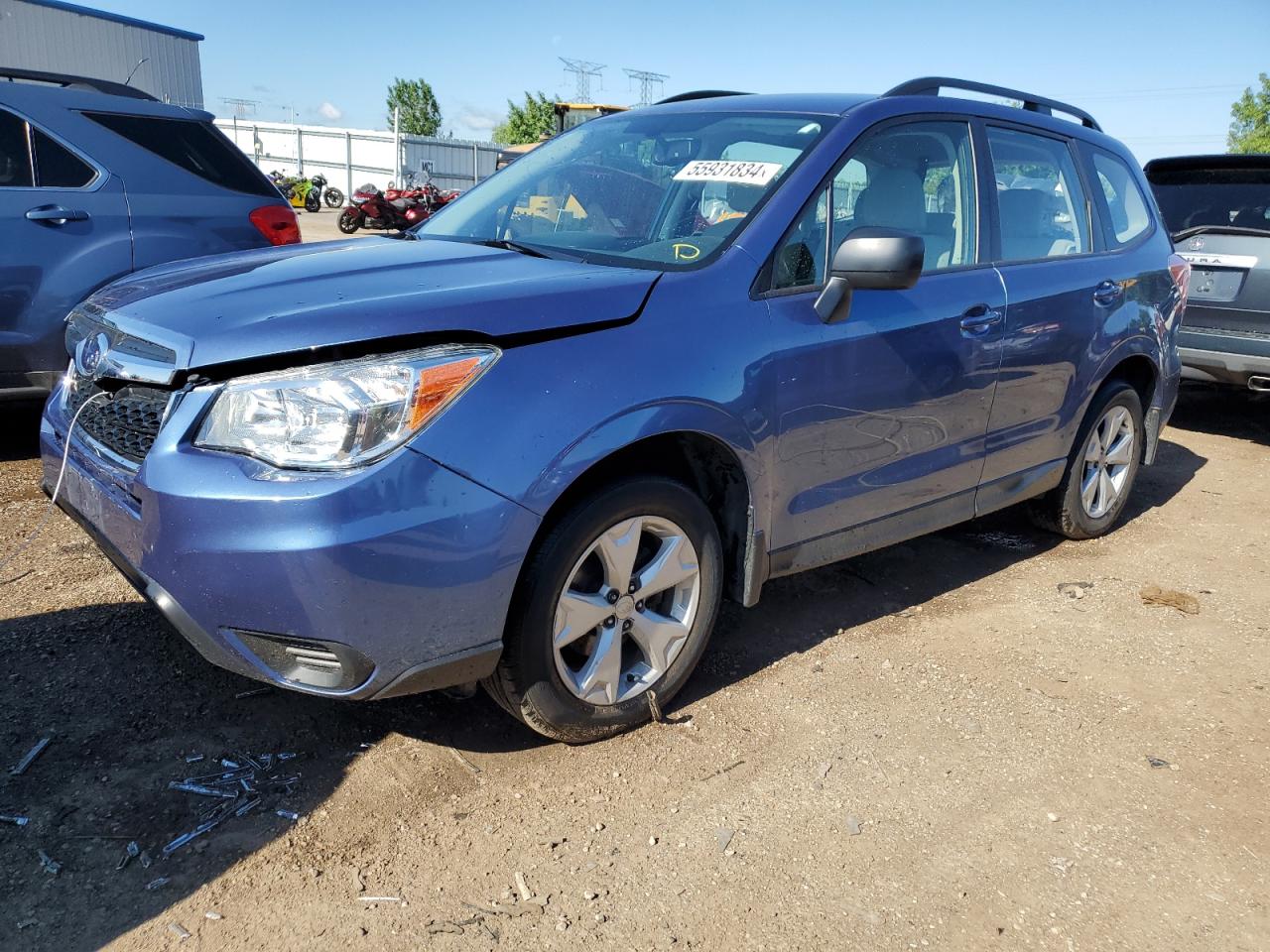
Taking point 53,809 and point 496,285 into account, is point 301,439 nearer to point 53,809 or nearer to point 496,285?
point 496,285

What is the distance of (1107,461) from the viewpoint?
16.2 feet

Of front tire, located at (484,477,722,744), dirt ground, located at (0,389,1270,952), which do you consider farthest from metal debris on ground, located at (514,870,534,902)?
front tire, located at (484,477,722,744)

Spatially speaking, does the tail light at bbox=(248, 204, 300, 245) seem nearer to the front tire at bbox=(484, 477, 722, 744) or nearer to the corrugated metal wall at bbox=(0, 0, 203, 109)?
the front tire at bbox=(484, 477, 722, 744)

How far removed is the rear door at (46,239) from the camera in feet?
15.5

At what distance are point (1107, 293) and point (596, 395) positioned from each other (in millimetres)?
2875

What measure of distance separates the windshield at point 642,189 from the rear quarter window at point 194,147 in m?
2.15

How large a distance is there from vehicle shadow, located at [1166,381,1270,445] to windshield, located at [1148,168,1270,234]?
3.89 feet

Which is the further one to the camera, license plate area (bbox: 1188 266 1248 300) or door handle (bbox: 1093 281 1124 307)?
license plate area (bbox: 1188 266 1248 300)

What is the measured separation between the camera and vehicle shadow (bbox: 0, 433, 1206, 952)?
7.27ft

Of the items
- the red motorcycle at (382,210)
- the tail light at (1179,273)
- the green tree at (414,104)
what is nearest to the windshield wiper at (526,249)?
the tail light at (1179,273)

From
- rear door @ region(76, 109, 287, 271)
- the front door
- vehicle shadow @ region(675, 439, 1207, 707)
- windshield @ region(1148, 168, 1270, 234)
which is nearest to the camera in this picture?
the front door

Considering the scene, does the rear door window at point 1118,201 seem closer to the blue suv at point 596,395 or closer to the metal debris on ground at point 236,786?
the blue suv at point 596,395

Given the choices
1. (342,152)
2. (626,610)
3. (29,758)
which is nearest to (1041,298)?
(626,610)

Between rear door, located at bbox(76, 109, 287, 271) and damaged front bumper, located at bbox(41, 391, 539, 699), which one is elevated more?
→ rear door, located at bbox(76, 109, 287, 271)
